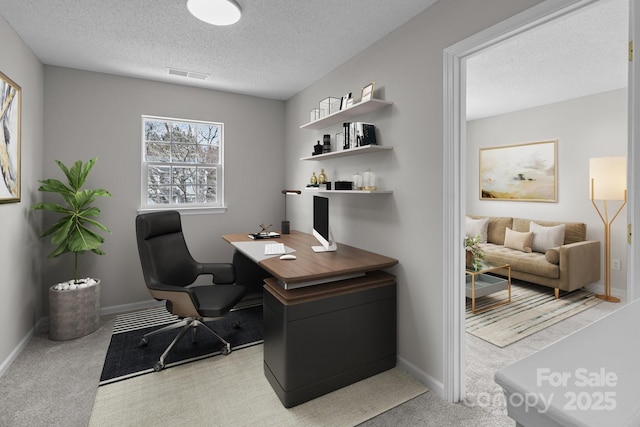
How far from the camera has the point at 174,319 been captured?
10.7 feet

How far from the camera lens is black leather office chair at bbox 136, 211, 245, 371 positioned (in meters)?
2.36

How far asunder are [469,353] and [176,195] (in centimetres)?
345

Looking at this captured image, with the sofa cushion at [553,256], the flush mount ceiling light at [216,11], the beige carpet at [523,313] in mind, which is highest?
the flush mount ceiling light at [216,11]

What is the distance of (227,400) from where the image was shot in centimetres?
198

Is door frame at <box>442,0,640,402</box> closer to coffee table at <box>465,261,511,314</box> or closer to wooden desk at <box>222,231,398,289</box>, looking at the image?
wooden desk at <box>222,231,398,289</box>

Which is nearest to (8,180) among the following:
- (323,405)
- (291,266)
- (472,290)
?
(291,266)

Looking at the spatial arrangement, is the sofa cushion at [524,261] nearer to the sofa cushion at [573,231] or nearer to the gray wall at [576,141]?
the sofa cushion at [573,231]

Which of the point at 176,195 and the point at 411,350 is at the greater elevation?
the point at 176,195

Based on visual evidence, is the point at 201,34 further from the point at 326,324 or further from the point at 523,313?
the point at 523,313

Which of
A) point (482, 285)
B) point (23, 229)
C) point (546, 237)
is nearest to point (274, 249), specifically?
point (23, 229)

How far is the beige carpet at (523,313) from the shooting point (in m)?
2.90

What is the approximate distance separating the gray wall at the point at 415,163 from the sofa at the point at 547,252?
2506 millimetres

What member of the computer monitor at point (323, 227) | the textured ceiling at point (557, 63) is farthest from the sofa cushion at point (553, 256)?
the computer monitor at point (323, 227)

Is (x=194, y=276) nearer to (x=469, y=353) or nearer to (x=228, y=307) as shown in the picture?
(x=228, y=307)
